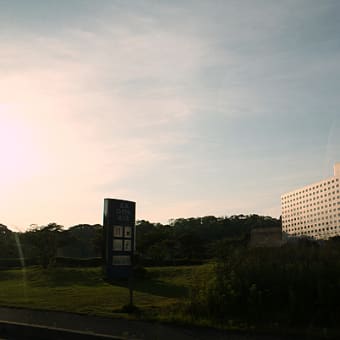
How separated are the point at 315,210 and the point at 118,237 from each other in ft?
131

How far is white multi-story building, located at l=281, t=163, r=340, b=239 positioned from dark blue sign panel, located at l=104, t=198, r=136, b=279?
113 ft

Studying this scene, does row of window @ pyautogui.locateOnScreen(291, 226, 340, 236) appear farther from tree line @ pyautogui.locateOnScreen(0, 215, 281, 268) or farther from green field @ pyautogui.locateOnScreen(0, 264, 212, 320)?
green field @ pyautogui.locateOnScreen(0, 264, 212, 320)

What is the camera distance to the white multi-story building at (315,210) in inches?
1933

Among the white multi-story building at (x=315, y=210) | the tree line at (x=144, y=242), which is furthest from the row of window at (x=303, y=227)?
the tree line at (x=144, y=242)

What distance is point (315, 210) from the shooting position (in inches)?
2040

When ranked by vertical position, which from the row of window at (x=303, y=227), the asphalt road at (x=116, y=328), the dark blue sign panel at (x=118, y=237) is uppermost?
the row of window at (x=303, y=227)

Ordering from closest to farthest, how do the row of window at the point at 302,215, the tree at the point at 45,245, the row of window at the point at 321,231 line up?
the tree at the point at 45,245 → the row of window at the point at 321,231 → the row of window at the point at 302,215

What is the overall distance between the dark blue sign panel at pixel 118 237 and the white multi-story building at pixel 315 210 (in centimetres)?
3439

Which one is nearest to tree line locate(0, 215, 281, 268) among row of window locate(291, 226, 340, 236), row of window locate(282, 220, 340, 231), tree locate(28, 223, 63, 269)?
tree locate(28, 223, 63, 269)

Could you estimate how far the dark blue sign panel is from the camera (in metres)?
15.8

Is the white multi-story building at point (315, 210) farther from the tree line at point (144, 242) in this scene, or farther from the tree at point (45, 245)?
the tree at point (45, 245)

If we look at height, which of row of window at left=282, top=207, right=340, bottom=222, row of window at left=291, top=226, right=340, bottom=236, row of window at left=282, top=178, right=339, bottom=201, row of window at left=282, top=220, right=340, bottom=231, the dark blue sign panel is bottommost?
the dark blue sign panel

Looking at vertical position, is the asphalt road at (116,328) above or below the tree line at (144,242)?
below

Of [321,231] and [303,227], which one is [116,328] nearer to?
[321,231]
